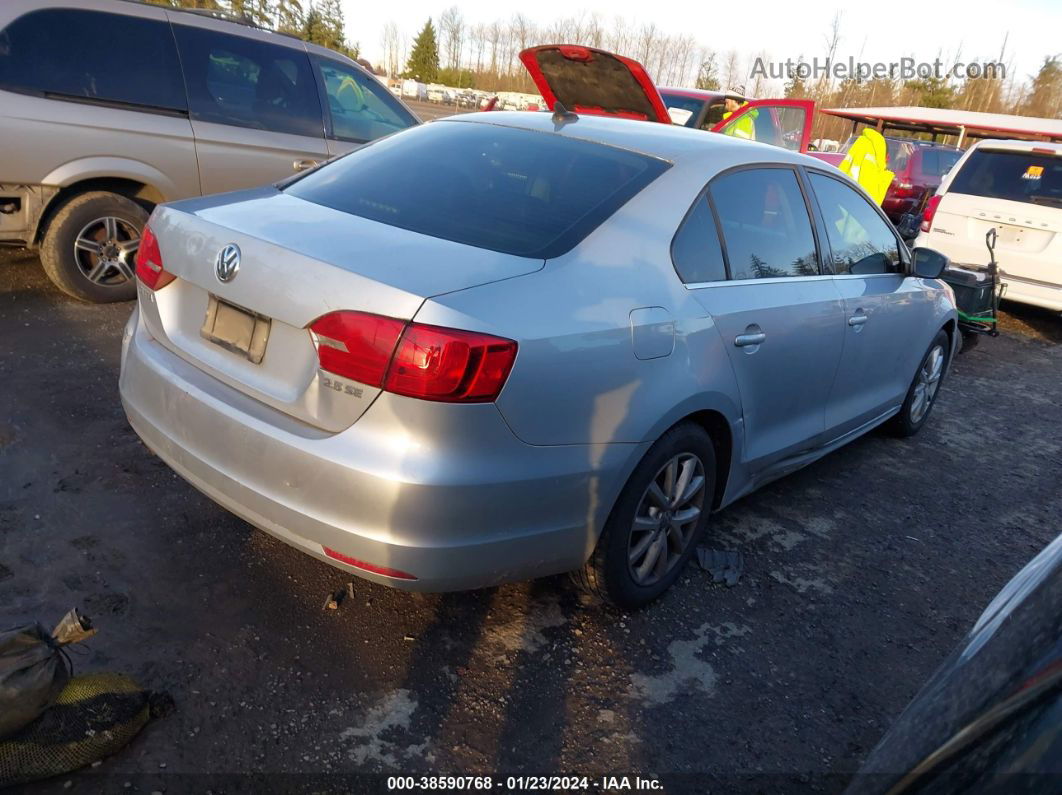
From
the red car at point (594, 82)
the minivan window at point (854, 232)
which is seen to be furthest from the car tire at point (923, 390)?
the red car at point (594, 82)

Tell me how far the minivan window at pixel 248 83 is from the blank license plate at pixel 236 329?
150 inches

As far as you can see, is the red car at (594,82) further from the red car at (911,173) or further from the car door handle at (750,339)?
the red car at (911,173)

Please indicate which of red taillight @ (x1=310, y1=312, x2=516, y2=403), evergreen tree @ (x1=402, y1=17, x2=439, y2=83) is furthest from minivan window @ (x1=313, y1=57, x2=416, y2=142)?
evergreen tree @ (x1=402, y1=17, x2=439, y2=83)

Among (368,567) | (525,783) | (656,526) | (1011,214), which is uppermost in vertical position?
(1011,214)

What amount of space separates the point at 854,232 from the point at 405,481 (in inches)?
117

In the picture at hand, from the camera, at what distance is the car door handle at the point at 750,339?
123 inches

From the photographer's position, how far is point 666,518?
3.09 metres

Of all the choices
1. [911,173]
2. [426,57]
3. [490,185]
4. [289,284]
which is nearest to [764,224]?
[490,185]

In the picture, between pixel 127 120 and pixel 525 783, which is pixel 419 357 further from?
Result: pixel 127 120

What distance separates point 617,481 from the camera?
2.69 metres

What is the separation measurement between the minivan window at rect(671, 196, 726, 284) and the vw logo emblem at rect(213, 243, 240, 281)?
56.3 inches

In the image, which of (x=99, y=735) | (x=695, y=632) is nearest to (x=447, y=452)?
(x=99, y=735)

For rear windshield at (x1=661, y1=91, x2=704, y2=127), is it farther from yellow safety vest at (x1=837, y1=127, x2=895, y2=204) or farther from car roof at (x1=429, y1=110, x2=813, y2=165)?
car roof at (x1=429, y1=110, x2=813, y2=165)

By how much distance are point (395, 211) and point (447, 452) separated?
3.30ft
